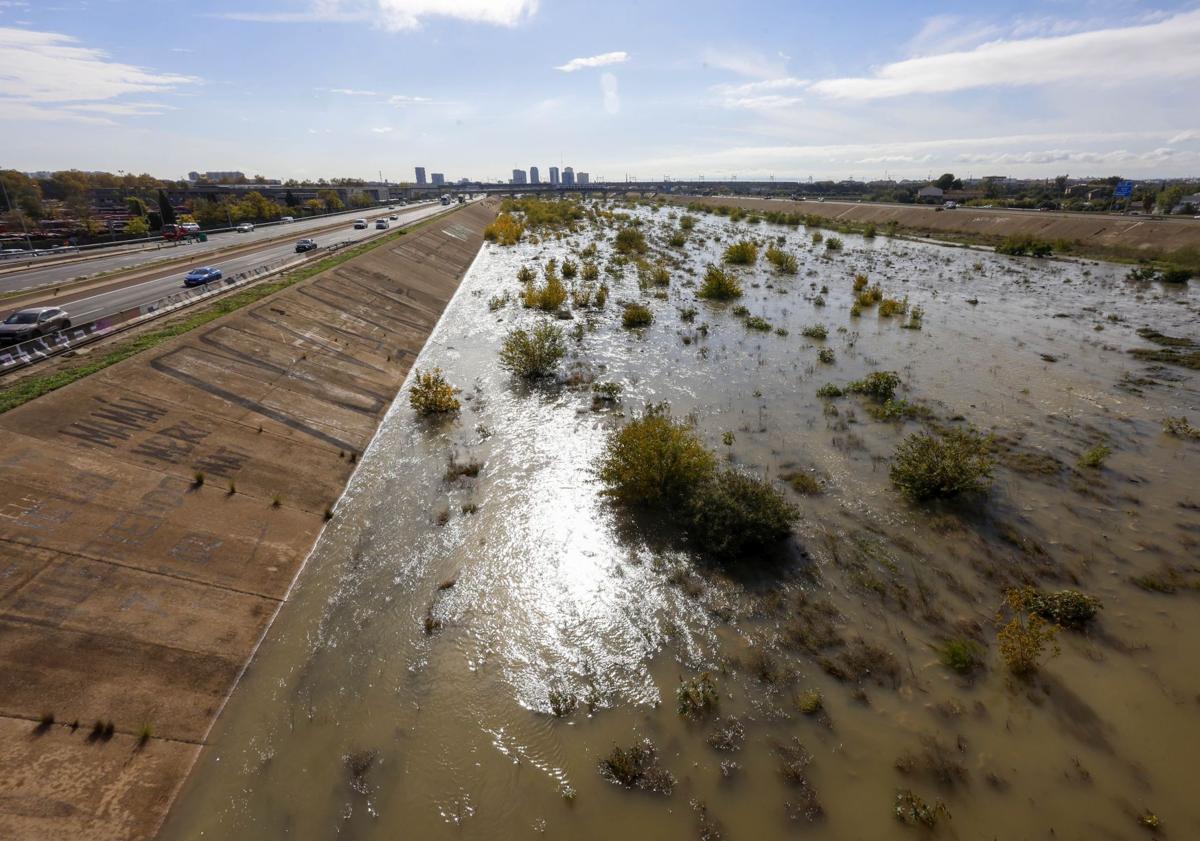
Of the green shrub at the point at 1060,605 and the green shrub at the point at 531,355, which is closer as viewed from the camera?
the green shrub at the point at 1060,605

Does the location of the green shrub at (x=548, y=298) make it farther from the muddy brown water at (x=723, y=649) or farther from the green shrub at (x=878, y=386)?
the green shrub at (x=878, y=386)

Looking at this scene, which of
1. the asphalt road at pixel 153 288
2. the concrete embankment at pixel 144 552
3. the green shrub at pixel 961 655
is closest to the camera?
the concrete embankment at pixel 144 552

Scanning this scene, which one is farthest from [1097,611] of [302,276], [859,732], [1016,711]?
[302,276]

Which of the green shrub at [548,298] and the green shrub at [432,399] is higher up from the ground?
the green shrub at [548,298]

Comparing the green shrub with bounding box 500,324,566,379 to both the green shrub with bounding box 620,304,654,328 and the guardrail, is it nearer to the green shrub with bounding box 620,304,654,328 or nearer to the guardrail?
the green shrub with bounding box 620,304,654,328

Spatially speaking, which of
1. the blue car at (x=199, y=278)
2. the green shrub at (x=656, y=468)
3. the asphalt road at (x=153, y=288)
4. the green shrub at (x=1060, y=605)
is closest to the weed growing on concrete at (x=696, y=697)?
the green shrub at (x=656, y=468)

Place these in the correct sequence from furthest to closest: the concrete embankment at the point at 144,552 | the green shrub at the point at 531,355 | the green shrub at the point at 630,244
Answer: the green shrub at the point at 630,244, the green shrub at the point at 531,355, the concrete embankment at the point at 144,552

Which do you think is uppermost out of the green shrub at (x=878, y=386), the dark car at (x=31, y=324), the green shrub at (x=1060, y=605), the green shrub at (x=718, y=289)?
the dark car at (x=31, y=324)
